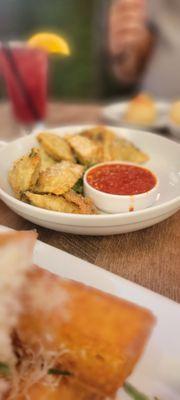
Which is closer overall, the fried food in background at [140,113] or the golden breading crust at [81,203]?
the golden breading crust at [81,203]

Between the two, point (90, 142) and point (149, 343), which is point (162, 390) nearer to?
point (149, 343)

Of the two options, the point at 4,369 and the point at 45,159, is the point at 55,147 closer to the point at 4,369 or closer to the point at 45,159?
the point at 45,159

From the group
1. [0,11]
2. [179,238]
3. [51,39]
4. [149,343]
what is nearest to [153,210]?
[179,238]

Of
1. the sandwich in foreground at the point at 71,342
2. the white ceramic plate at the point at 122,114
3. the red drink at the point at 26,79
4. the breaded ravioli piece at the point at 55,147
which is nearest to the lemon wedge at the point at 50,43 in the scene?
the red drink at the point at 26,79

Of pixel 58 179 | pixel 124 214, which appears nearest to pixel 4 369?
pixel 124 214

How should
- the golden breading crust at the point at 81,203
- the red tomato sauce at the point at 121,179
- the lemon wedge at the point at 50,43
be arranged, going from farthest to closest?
1. the lemon wedge at the point at 50,43
2. the red tomato sauce at the point at 121,179
3. the golden breading crust at the point at 81,203

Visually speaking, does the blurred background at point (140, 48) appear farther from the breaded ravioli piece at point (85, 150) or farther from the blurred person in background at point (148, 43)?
the breaded ravioli piece at point (85, 150)

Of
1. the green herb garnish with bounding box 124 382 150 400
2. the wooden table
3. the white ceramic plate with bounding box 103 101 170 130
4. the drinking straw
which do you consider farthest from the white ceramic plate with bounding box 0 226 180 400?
the drinking straw
